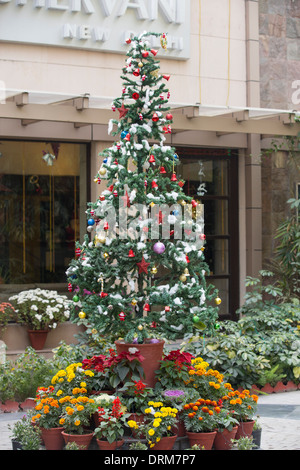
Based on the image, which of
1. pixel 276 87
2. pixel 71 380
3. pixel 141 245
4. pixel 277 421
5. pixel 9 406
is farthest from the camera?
pixel 276 87

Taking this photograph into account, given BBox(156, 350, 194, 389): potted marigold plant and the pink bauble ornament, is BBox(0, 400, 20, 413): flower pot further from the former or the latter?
the pink bauble ornament

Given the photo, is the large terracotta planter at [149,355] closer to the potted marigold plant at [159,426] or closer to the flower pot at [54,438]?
the potted marigold plant at [159,426]

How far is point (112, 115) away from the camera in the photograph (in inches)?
431

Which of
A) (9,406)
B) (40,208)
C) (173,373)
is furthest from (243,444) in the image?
(40,208)

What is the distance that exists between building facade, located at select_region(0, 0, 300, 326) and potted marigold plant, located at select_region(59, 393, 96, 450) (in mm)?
4813

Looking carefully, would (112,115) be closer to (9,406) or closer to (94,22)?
(94,22)

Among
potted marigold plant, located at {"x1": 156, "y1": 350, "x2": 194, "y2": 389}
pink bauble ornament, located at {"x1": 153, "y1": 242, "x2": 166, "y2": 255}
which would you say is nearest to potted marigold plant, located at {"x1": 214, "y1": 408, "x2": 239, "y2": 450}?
potted marigold plant, located at {"x1": 156, "y1": 350, "x2": 194, "y2": 389}

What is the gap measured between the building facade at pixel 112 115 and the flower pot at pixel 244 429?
522 cm

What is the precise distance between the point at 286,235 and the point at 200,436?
20.9ft

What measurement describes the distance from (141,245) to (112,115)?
14.9 feet

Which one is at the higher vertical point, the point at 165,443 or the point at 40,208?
the point at 40,208

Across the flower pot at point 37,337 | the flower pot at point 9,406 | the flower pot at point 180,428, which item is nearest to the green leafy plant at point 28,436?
the flower pot at point 180,428
